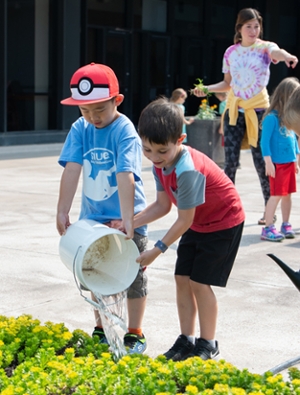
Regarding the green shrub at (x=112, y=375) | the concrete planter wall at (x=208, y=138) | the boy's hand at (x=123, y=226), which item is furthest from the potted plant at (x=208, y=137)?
the green shrub at (x=112, y=375)

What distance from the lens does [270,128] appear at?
6.60m

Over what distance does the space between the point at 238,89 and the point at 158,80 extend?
1287 centimetres

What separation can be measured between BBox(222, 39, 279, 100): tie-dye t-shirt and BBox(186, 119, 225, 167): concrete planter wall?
517 cm

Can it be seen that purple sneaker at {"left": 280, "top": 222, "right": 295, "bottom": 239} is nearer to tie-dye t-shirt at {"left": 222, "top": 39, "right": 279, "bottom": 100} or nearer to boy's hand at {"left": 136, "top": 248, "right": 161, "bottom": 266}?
tie-dye t-shirt at {"left": 222, "top": 39, "right": 279, "bottom": 100}

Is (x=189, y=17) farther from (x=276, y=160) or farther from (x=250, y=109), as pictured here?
(x=276, y=160)

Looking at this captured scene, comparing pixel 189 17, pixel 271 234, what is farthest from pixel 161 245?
pixel 189 17

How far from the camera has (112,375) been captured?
9.93 feet

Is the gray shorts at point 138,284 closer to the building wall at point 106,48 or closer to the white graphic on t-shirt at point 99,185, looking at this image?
the white graphic on t-shirt at point 99,185

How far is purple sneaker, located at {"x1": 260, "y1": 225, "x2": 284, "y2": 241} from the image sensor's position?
6.71m

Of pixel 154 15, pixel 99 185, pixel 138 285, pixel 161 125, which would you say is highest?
pixel 154 15

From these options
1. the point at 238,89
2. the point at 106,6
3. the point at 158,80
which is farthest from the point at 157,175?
the point at 158,80

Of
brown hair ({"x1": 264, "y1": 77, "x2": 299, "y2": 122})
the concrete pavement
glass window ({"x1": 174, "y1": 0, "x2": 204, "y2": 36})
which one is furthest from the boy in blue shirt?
glass window ({"x1": 174, "y1": 0, "x2": 204, "y2": 36})

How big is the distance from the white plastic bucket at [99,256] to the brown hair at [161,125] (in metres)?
0.48

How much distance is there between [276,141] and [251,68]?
1.17 meters
